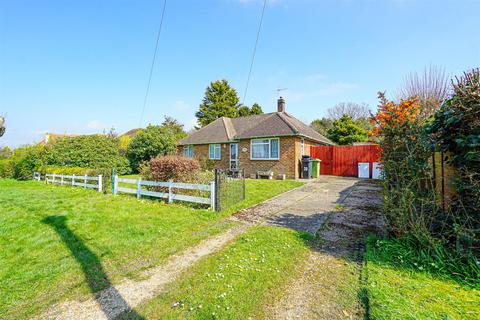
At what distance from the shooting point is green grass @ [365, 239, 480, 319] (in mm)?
2332

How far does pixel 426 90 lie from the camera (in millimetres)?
14289

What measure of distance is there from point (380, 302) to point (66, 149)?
20.6 m

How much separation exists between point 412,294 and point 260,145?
1351cm

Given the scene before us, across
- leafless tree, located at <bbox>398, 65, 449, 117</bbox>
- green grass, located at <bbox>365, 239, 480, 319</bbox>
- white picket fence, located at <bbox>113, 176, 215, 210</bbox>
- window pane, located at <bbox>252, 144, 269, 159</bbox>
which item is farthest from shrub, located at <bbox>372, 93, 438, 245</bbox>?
leafless tree, located at <bbox>398, 65, 449, 117</bbox>

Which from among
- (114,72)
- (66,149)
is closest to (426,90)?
(114,72)

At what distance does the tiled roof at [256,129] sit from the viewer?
15250 millimetres

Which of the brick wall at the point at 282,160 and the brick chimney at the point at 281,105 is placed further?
the brick chimney at the point at 281,105

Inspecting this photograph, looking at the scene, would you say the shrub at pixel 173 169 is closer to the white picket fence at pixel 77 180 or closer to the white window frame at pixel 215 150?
the white picket fence at pixel 77 180

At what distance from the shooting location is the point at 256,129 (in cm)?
1652

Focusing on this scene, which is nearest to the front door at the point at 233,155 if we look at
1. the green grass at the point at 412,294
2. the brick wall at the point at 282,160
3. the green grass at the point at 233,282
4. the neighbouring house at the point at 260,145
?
the neighbouring house at the point at 260,145

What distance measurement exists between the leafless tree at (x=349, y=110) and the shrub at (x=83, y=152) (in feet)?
122

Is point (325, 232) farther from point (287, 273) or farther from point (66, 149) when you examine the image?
point (66, 149)

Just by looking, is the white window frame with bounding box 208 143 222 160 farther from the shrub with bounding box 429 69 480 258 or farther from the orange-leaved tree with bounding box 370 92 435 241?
the shrub with bounding box 429 69 480 258

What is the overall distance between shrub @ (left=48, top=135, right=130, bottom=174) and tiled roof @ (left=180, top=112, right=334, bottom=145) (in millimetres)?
6435
